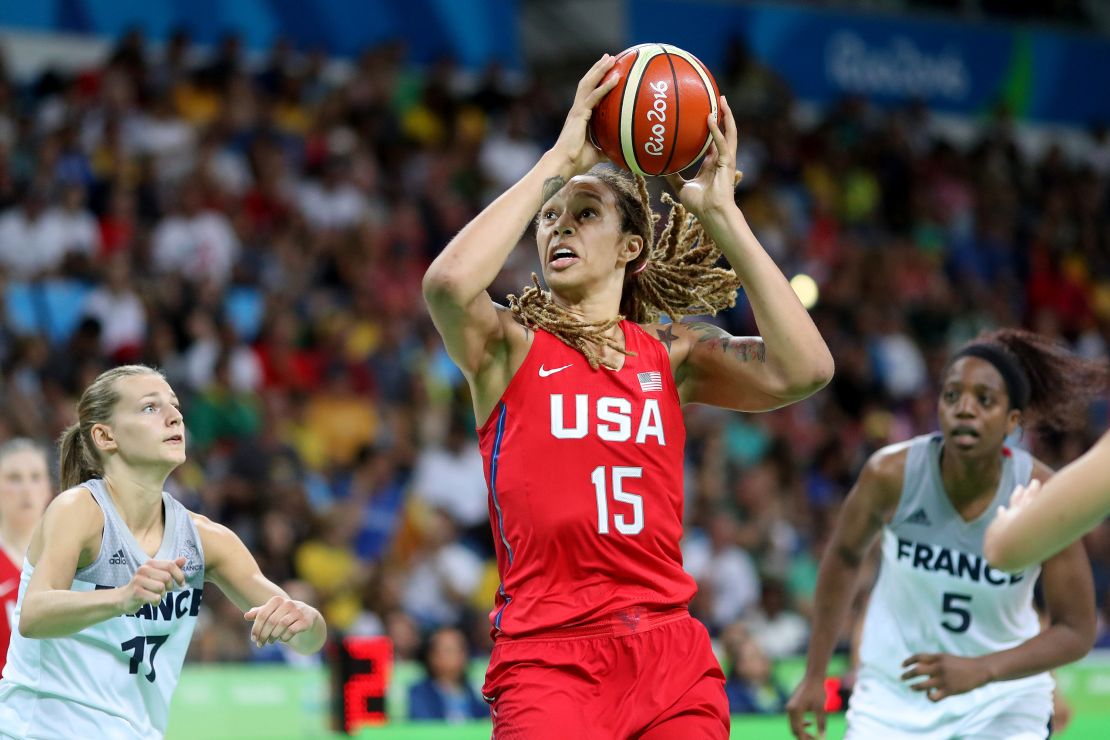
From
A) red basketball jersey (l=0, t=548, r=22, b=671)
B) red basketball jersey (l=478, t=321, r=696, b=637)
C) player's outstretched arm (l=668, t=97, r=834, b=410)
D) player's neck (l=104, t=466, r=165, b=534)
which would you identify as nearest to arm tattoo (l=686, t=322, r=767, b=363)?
player's outstretched arm (l=668, t=97, r=834, b=410)

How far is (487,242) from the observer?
3.93 metres

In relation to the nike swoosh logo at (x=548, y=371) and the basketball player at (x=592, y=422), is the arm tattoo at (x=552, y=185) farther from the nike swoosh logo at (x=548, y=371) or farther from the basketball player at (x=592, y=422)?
the nike swoosh logo at (x=548, y=371)

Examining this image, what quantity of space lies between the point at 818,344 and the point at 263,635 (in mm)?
1680

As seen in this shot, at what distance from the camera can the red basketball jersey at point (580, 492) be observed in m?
3.96

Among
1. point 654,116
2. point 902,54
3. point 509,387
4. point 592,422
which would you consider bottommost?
point 592,422

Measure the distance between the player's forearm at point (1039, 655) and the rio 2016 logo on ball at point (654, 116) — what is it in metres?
1.94

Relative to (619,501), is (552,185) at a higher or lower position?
higher

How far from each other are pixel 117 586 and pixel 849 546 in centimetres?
249

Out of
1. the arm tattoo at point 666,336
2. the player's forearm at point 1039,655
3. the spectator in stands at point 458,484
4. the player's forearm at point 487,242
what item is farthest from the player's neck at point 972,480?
the spectator in stands at point 458,484

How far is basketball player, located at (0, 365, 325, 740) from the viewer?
4.11 m

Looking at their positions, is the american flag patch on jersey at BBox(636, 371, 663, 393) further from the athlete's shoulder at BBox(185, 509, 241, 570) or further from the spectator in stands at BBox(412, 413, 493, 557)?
the spectator in stands at BBox(412, 413, 493, 557)

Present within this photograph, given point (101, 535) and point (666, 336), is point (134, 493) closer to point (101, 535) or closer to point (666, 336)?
point (101, 535)

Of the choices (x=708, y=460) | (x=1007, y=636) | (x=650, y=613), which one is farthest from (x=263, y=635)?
(x=708, y=460)

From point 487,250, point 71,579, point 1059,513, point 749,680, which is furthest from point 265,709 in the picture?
point 1059,513
